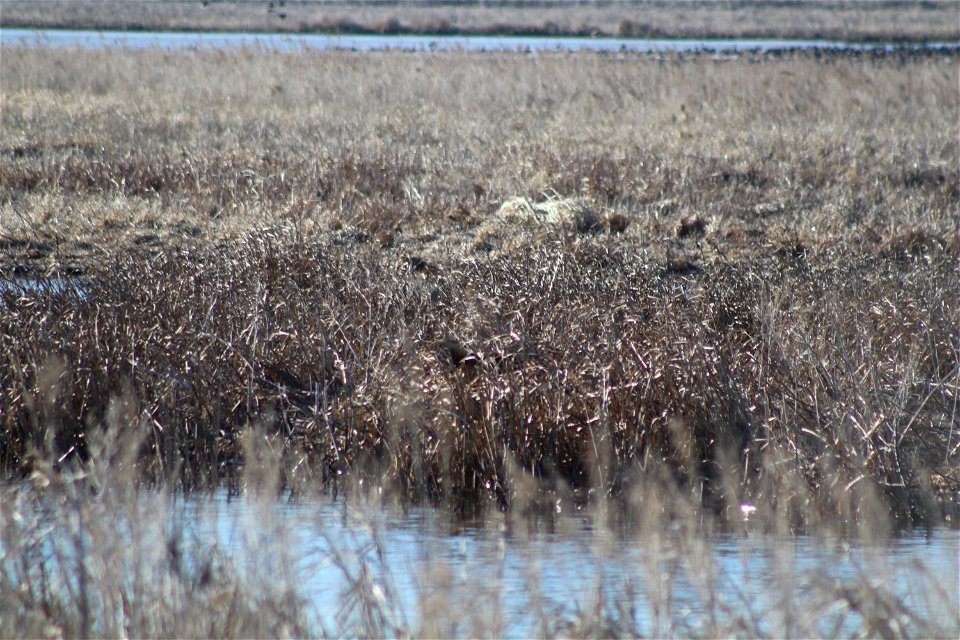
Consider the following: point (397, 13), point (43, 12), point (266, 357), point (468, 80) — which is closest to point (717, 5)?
point (397, 13)

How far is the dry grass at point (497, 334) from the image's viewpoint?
5.09 metres

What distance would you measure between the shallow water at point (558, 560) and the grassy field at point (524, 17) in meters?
32.7

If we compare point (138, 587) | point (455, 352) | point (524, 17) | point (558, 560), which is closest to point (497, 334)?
point (455, 352)

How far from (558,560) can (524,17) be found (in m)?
47.7

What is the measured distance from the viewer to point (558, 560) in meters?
4.53

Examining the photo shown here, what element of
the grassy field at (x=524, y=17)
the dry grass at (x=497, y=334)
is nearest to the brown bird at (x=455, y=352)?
Answer: the dry grass at (x=497, y=334)

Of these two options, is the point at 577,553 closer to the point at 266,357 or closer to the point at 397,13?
the point at 266,357

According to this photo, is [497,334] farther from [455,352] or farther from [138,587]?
[138,587]

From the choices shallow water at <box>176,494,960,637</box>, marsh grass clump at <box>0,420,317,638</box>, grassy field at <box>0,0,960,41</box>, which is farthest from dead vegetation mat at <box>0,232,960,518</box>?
grassy field at <box>0,0,960,41</box>

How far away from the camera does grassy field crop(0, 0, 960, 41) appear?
4016cm

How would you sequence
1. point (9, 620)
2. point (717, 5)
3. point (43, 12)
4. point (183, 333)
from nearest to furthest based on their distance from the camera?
1. point (9, 620)
2. point (183, 333)
3. point (43, 12)
4. point (717, 5)

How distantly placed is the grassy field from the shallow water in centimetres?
3275

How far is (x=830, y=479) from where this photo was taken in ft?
16.1

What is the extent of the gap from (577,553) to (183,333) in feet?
6.37
